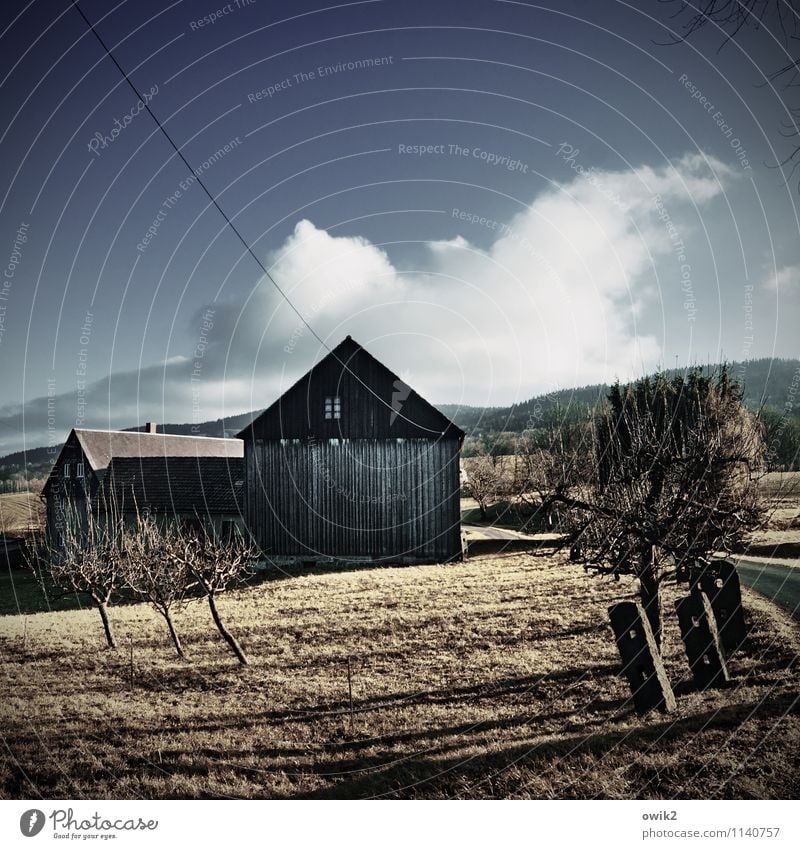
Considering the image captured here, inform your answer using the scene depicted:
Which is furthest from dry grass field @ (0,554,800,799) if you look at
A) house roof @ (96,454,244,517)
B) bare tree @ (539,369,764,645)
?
house roof @ (96,454,244,517)

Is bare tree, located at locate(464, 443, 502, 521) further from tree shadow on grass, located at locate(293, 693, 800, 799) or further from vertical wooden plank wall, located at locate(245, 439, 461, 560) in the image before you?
tree shadow on grass, located at locate(293, 693, 800, 799)

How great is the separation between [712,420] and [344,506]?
1233 cm

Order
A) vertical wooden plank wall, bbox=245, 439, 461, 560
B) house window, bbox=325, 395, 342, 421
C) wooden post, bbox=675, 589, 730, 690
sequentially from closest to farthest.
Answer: wooden post, bbox=675, 589, 730, 690, vertical wooden plank wall, bbox=245, 439, 461, 560, house window, bbox=325, 395, 342, 421

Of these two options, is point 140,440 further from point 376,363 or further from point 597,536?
point 597,536

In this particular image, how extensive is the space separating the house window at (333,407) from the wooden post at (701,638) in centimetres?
1300

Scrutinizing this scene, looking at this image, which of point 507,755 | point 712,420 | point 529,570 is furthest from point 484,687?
point 529,570

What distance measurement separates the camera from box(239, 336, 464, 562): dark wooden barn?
16.6 m

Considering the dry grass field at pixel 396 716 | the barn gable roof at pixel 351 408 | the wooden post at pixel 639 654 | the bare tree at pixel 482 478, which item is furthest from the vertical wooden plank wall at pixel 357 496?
the wooden post at pixel 639 654

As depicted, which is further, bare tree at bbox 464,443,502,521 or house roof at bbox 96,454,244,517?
bare tree at bbox 464,443,502,521

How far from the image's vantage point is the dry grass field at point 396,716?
4230 mm

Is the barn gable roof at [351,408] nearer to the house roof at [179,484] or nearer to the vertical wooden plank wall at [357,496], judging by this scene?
the vertical wooden plank wall at [357,496]

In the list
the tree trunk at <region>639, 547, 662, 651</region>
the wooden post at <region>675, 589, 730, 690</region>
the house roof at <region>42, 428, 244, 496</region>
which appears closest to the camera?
the wooden post at <region>675, 589, 730, 690</region>

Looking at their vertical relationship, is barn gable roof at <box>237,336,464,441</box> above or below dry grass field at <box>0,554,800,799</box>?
above

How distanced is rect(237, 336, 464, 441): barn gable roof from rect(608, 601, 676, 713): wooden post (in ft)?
38.5
